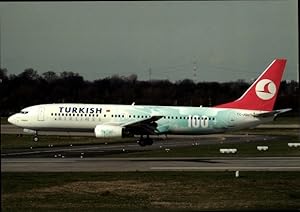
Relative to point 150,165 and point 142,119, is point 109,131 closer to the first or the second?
point 142,119

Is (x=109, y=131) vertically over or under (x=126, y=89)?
under

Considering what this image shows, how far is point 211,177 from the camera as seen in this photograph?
1205 centimetres

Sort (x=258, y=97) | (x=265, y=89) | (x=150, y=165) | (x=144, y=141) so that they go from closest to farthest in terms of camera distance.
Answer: (x=150, y=165), (x=265, y=89), (x=258, y=97), (x=144, y=141)

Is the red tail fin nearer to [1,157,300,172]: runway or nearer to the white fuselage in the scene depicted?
the white fuselage

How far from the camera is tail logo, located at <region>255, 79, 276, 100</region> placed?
60.9 ft

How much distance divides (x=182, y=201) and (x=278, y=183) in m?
3.11

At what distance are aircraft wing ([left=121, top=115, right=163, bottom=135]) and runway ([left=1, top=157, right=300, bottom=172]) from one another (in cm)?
700

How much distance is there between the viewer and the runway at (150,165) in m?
14.2

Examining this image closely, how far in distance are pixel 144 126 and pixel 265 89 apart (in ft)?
22.2

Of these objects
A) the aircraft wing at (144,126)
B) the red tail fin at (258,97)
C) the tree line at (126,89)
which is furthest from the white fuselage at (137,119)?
the tree line at (126,89)

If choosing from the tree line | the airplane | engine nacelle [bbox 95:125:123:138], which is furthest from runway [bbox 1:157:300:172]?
the airplane

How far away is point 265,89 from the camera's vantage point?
20375mm

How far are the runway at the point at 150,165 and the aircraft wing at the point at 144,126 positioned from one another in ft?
23.0

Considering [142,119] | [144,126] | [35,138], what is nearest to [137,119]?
[142,119]
